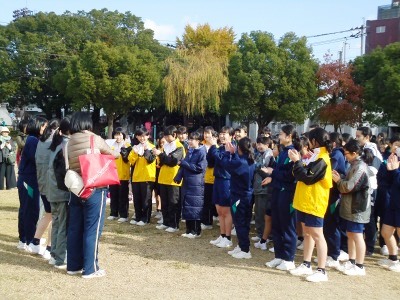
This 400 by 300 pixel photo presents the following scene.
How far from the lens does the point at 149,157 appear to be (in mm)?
7934

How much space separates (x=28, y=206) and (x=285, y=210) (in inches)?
144

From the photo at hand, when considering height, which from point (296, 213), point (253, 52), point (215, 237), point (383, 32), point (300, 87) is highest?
point (383, 32)

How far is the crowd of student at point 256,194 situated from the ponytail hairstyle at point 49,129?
0.5 inches

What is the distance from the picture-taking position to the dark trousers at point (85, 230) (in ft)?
16.8

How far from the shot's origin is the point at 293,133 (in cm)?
592

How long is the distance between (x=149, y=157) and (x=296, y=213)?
311 cm

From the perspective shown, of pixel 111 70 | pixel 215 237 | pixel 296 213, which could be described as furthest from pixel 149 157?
pixel 111 70

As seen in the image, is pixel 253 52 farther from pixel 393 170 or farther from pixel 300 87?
pixel 393 170

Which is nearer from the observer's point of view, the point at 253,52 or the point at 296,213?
the point at 296,213

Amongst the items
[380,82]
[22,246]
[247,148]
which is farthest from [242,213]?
[380,82]

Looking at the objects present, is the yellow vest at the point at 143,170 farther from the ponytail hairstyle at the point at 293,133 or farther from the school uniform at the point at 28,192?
the ponytail hairstyle at the point at 293,133

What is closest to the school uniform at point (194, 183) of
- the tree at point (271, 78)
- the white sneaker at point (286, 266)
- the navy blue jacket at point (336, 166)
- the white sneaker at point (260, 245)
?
the white sneaker at point (260, 245)

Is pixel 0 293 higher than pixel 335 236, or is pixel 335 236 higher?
pixel 335 236

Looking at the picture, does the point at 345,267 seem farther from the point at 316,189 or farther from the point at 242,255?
the point at 242,255
